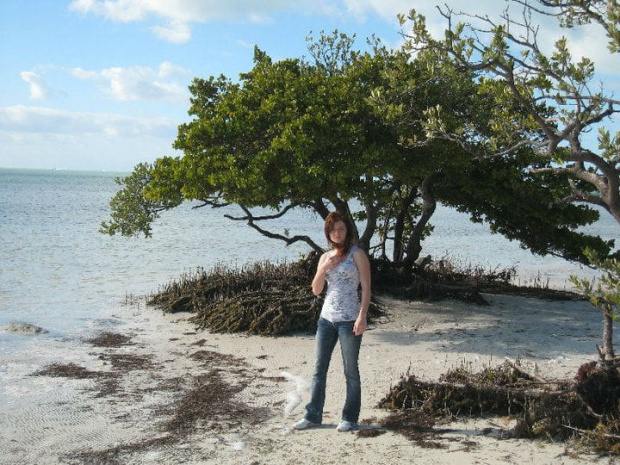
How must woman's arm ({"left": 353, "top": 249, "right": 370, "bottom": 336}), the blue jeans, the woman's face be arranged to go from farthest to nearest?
the woman's face → the blue jeans → woman's arm ({"left": 353, "top": 249, "right": 370, "bottom": 336})

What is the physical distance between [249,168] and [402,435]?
591cm

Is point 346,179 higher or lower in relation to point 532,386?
higher

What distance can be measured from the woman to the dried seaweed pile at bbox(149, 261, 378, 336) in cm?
517

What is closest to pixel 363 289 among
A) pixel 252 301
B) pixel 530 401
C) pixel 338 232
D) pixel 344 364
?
pixel 338 232

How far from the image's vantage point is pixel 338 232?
21.1ft

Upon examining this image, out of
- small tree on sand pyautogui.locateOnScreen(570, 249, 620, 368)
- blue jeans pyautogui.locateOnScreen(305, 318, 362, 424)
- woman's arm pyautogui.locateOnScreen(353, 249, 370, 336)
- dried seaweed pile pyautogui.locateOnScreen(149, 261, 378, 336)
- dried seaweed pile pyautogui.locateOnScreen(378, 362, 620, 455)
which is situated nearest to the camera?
small tree on sand pyautogui.locateOnScreen(570, 249, 620, 368)

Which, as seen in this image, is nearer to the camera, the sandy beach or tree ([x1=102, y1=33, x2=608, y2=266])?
the sandy beach

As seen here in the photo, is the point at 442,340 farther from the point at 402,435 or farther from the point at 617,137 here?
the point at 617,137

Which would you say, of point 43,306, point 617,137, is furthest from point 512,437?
point 43,306

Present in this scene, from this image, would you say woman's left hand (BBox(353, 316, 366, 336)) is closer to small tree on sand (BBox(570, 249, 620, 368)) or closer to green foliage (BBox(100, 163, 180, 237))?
small tree on sand (BBox(570, 249, 620, 368))

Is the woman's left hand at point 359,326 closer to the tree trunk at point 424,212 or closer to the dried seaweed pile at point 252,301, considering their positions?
the dried seaweed pile at point 252,301

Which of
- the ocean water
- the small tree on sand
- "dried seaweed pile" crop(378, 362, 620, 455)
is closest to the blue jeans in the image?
"dried seaweed pile" crop(378, 362, 620, 455)

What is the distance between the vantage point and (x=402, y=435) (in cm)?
631

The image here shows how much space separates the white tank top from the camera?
6.34m
